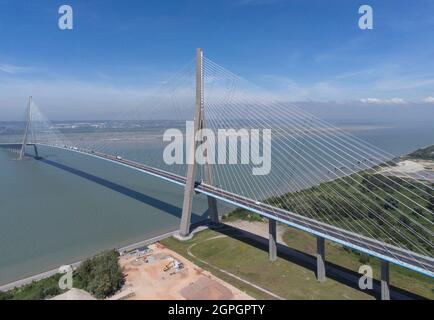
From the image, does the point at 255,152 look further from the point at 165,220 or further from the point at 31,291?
the point at 31,291

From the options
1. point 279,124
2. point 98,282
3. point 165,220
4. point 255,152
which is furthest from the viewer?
point 255,152

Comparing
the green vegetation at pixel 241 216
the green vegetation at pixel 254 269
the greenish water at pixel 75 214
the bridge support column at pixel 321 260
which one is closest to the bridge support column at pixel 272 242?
the green vegetation at pixel 254 269

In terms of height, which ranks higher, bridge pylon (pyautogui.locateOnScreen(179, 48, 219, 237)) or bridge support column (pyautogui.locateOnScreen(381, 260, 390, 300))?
bridge pylon (pyautogui.locateOnScreen(179, 48, 219, 237))

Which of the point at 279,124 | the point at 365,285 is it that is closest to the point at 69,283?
the point at 365,285

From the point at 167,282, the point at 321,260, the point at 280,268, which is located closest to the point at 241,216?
the point at 280,268

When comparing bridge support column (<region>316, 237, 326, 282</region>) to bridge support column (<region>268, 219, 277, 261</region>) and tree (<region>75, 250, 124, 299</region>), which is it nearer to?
bridge support column (<region>268, 219, 277, 261</region>)

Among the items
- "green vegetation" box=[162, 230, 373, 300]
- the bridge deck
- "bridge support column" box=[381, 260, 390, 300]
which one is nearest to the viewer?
the bridge deck

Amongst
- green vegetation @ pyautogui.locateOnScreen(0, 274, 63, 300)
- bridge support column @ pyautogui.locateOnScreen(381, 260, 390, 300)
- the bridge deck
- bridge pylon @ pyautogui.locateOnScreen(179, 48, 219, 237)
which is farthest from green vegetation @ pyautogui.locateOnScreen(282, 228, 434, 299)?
green vegetation @ pyautogui.locateOnScreen(0, 274, 63, 300)
